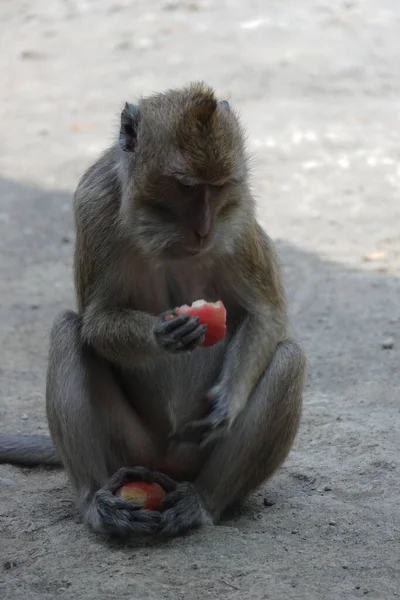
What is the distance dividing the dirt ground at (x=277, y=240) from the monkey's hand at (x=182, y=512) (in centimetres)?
7

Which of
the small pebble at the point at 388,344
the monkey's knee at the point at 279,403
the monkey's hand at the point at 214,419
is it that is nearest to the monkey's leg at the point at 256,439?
the monkey's knee at the point at 279,403

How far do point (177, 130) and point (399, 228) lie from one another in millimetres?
5273

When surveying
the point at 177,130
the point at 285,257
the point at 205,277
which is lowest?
the point at 285,257

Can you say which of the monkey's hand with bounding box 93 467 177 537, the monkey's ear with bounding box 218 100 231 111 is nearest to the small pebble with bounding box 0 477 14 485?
the monkey's hand with bounding box 93 467 177 537

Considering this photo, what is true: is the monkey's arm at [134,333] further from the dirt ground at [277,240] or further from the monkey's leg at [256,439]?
the dirt ground at [277,240]

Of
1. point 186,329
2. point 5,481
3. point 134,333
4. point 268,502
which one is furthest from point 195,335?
point 5,481

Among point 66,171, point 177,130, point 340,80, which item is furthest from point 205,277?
point 340,80

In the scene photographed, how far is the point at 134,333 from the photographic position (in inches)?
186

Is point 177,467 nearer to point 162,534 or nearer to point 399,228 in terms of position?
point 162,534

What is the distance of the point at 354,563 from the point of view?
176 inches

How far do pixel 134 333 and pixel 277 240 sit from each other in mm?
4674

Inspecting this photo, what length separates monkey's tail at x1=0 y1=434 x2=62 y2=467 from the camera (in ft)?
18.7

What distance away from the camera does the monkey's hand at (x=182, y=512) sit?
4.75 m

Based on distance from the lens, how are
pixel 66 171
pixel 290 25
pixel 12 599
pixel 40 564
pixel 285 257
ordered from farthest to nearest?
1. pixel 290 25
2. pixel 66 171
3. pixel 285 257
4. pixel 40 564
5. pixel 12 599
